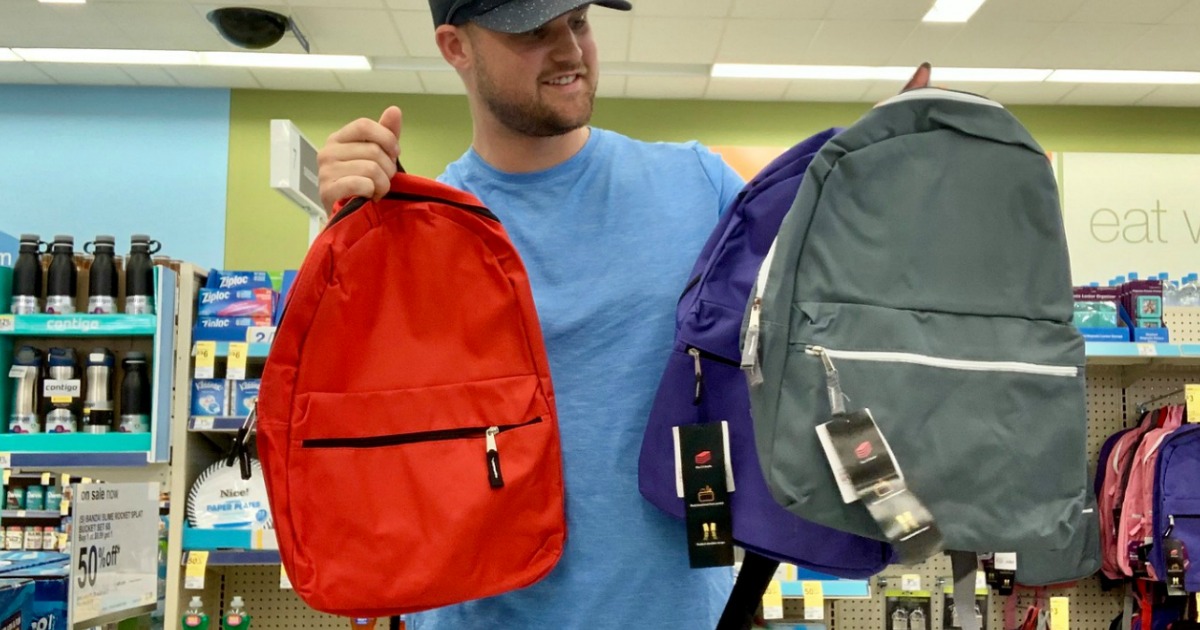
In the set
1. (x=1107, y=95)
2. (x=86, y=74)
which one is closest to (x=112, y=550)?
(x=86, y=74)

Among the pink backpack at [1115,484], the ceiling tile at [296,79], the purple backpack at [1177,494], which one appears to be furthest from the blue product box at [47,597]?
the ceiling tile at [296,79]

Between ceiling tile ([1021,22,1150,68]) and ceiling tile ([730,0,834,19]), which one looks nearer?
ceiling tile ([730,0,834,19])

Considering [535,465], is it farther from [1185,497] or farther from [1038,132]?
[1038,132]

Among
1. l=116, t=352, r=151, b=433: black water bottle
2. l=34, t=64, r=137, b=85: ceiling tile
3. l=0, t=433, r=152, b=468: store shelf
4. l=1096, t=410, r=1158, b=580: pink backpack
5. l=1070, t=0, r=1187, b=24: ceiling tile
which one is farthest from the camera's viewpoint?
l=34, t=64, r=137, b=85: ceiling tile

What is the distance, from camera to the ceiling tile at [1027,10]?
5.59 m

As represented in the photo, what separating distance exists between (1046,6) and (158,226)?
6.18 m

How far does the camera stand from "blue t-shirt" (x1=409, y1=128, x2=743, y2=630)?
114 cm

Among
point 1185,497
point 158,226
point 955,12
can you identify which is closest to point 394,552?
point 1185,497

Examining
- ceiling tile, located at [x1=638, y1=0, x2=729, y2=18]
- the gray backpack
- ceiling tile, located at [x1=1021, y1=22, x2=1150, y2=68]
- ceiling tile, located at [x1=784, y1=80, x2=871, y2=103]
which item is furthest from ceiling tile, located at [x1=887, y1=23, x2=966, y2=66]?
the gray backpack

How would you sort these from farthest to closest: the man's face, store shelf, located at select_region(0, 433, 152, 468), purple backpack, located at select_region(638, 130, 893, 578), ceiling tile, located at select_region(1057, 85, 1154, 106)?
ceiling tile, located at select_region(1057, 85, 1154, 106) → store shelf, located at select_region(0, 433, 152, 468) → the man's face → purple backpack, located at select_region(638, 130, 893, 578)

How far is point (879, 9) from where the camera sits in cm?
570

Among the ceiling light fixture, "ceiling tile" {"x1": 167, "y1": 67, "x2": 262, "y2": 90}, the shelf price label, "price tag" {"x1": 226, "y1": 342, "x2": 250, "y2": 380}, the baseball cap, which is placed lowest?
the shelf price label

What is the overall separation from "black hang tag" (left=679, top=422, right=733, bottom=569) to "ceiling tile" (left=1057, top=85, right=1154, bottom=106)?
6988mm

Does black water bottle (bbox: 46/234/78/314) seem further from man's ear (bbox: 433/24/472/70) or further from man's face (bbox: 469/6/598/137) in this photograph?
man's face (bbox: 469/6/598/137)
